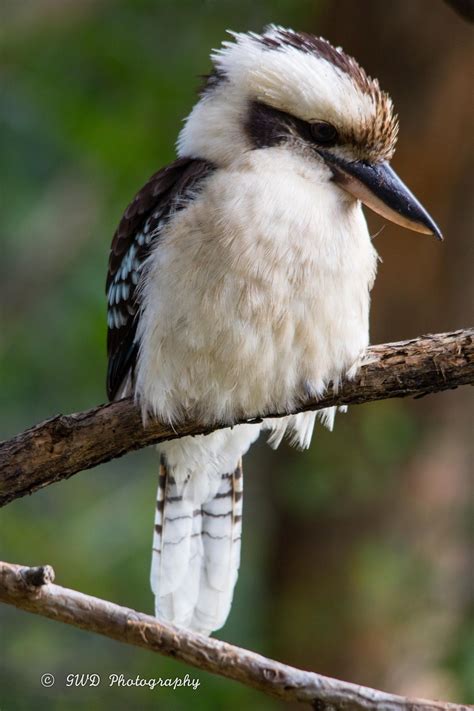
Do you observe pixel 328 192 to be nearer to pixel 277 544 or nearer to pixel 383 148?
pixel 383 148

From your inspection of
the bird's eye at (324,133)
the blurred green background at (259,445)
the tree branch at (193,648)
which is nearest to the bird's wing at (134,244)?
the bird's eye at (324,133)

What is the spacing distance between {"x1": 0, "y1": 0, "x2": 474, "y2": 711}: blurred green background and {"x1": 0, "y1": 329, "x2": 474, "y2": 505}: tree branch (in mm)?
1474

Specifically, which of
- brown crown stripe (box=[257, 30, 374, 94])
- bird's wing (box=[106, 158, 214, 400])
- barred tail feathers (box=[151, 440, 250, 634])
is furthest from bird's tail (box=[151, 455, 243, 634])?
brown crown stripe (box=[257, 30, 374, 94])

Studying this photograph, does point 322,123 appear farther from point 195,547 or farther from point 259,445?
point 259,445

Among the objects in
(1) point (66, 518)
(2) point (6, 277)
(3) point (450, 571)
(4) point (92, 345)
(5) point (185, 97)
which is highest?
(5) point (185, 97)

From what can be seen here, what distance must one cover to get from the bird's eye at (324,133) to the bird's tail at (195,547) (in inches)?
44.9

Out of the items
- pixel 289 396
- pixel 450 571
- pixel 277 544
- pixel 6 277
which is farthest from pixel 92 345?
pixel 289 396

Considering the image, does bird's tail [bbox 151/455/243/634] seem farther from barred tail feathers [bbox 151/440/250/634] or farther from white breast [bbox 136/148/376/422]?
white breast [bbox 136/148/376/422]

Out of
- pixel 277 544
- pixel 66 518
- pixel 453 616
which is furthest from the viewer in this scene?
pixel 66 518

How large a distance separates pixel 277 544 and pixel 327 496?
2.48 feet

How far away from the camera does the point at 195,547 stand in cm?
337

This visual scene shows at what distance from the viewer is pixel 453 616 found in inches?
155

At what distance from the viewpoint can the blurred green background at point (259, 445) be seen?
4133 millimetres

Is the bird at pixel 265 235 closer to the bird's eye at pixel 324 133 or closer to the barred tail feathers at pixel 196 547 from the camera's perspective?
the bird's eye at pixel 324 133
